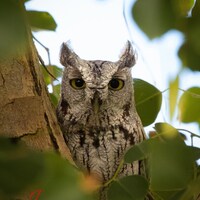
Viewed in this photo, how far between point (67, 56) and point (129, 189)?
135cm

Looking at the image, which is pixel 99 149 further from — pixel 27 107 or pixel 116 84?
pixel 27 107

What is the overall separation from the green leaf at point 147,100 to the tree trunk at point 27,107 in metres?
0.29

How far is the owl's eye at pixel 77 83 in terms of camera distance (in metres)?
1.86

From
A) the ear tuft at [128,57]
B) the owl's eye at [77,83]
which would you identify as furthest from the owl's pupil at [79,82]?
the ear tuft at [128,57]

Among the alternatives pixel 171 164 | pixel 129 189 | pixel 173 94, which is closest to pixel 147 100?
pixel 129 189

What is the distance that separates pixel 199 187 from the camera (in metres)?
0.38

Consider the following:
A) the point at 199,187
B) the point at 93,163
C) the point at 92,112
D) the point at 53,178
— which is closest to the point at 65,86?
the point at 92,112

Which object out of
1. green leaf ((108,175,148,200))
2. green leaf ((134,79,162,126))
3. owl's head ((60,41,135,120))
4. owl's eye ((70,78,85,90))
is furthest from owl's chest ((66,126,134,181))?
green leaf ((108,175,148,200))

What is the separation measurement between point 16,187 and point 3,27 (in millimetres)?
84

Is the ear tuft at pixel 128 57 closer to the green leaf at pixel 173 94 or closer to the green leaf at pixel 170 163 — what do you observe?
the green leaf at pixel 170 163

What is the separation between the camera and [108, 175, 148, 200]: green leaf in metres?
0.68

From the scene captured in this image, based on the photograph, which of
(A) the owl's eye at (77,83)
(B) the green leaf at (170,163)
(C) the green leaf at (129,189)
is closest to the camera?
(B) the green leaf at (170,163)

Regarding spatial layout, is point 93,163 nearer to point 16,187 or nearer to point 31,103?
point 31,103

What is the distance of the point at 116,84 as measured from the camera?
1927mm
